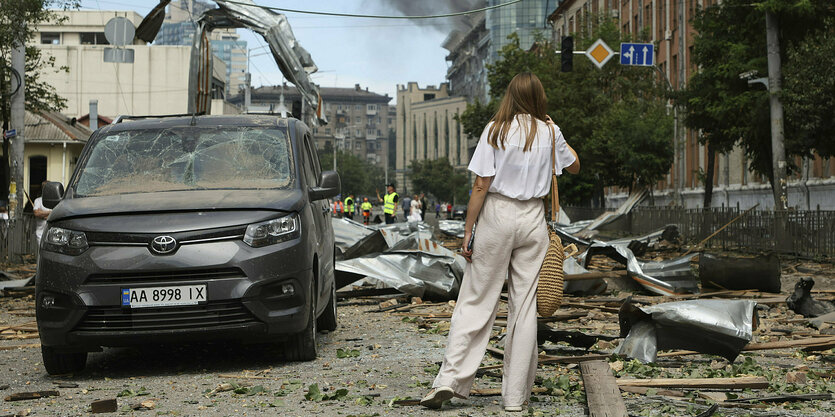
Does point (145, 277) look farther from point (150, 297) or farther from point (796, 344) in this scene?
point (796, 344)

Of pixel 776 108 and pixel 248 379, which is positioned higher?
pixel 776 108

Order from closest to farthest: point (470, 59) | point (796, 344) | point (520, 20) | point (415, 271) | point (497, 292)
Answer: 1. point (497, 292)
2. point (796, 344)
3. point (415, 271)
4. point (520, 20)
5. point (470, 59)

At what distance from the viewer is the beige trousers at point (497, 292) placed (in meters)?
5.99

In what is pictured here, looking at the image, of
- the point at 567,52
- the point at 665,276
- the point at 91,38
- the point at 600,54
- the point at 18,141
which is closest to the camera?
the point at 665,276

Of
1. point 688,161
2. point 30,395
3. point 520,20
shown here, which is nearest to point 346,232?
point 30,395

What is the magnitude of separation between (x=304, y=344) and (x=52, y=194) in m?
2.06

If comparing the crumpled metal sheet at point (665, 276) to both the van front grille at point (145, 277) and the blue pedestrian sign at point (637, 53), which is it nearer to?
the van front grille at point (145, 277)

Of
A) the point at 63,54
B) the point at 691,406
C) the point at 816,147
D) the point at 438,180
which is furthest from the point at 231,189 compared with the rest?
the point at 438,180

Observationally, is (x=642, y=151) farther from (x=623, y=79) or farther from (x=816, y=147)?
(x=816, y=147)

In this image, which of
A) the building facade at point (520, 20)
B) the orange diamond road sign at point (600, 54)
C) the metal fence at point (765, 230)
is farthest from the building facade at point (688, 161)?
the building facade at point (520, 20)

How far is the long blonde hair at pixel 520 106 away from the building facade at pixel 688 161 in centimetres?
2588

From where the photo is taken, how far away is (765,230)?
79.9 feet

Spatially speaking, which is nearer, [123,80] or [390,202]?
[390,202]

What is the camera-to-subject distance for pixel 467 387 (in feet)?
19.7
